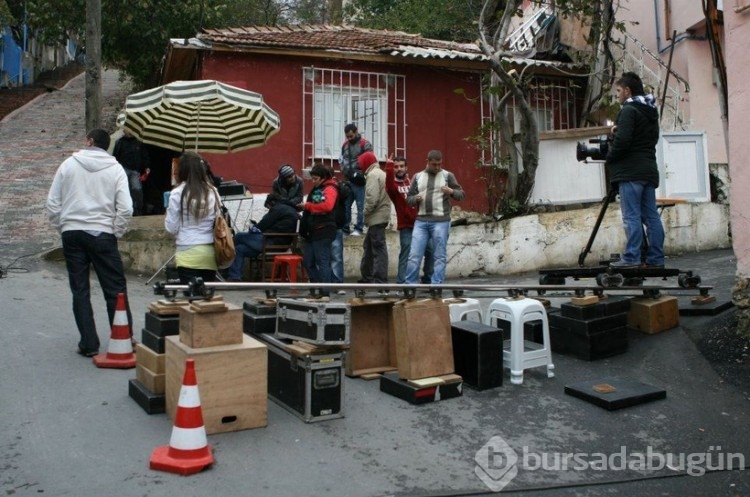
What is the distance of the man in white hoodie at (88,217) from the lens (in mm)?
5969

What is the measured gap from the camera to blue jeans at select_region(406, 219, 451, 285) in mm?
8594

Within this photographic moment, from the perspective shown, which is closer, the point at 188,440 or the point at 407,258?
the point at 188,440

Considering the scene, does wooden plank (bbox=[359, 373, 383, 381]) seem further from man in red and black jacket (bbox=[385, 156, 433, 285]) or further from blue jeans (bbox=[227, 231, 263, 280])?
blue jeans (bbox=[227, 231, 263, 280])

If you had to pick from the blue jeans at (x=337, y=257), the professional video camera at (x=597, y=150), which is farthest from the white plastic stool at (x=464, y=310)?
the blue jeans at (x=337, y=257)

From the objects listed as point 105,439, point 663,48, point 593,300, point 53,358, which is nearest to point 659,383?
point 593,300

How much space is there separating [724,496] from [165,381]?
3.43 meters

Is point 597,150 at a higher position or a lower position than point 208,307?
higher

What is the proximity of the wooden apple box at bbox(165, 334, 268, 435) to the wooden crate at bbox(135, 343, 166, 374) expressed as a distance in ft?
0.73

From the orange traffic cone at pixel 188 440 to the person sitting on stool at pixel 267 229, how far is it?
517 cm

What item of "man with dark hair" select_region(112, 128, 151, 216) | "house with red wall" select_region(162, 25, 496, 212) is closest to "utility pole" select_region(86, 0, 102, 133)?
"man with dark hair" select_region(112, 128, 151, 216)

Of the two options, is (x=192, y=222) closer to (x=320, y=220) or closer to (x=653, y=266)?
(x=320, y=220)

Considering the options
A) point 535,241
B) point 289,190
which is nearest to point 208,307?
point 289,190

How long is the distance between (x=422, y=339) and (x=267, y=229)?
15.7 ft

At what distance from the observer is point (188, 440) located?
3.99 meters
